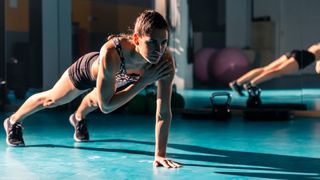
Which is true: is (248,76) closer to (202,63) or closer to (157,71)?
(202,63)

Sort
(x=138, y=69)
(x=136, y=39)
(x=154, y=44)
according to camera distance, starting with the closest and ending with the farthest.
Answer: (x=154, y=44) → (x=136, y=39) → (x=138, y=69)

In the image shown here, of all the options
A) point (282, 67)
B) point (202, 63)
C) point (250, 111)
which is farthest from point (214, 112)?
point (202, 63)

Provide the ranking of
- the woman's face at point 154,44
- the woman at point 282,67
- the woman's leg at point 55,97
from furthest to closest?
the woman at point 282,67 < the woman's leg at point 55,97 < the woman's face at point 154,44

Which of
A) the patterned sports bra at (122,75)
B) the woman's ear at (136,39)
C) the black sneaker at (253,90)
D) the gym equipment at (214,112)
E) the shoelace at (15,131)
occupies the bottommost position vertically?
the gym equipment at (214,112)

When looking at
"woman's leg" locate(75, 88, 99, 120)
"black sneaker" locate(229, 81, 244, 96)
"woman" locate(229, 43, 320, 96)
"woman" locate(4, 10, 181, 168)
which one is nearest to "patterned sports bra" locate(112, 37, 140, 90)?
"woman" locate(4, 10, 181, 168)

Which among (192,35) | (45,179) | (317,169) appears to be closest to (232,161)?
(317,169)

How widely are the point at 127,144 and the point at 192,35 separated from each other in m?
2.73

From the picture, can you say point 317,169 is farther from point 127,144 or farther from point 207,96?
point 207,96

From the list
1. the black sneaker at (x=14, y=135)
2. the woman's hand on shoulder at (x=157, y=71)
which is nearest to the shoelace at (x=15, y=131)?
the black sneaker at (x=14, y=135)

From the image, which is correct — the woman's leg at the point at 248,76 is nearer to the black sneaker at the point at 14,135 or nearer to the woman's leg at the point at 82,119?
the woman's leg at the point at 82,119

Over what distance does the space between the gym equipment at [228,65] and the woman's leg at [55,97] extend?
9.17 feet

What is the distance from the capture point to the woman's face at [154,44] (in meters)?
2.31

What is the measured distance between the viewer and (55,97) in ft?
10.3

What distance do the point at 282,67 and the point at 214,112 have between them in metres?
0.87
